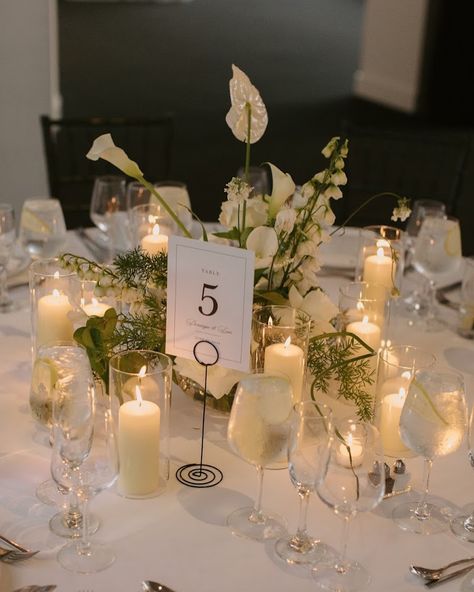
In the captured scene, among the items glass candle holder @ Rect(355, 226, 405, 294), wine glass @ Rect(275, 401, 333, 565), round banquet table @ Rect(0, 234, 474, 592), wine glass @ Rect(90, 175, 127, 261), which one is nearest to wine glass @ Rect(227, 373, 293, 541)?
wine glass @ Rect(275, 401, 333, 565)

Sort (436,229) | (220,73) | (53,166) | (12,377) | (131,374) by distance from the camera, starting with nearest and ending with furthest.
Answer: (131,374), (12,377), (436,229), (53,166), (220,73)

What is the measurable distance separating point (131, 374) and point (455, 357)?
90 centimetres

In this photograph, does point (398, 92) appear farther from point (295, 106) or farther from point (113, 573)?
Result: point (113, 573)

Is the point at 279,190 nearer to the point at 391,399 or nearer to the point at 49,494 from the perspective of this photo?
the point at 391,399

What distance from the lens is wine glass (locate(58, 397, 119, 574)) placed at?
128cm

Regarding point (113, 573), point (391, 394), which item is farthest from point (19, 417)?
point (391, 394)

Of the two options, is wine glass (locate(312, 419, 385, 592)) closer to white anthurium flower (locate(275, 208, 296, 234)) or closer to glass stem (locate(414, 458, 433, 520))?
glass stem (locate(414, 458, 433, 520))

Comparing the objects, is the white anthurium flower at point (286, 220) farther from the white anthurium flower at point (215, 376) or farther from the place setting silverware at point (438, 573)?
the place setting silverware at point (438, 573)

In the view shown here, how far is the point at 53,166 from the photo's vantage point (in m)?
3.18

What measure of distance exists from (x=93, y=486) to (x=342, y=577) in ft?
1.23

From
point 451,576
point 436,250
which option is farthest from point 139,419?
point 436,250

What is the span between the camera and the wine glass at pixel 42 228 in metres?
2.19

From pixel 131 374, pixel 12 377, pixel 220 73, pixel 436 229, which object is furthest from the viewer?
pixel 220 73

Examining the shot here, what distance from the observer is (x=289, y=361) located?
158cm
